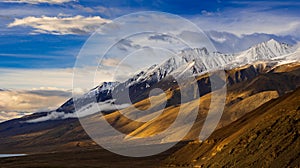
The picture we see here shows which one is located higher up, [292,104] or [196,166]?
[292,104]

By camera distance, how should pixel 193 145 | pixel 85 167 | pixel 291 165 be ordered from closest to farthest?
pixel 291 165
pixel 193 145
pixel 85 167

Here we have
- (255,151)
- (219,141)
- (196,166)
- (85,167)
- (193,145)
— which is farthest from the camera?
(85,167)

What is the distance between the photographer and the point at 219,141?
161 meters

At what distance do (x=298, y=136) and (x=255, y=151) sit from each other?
1083cm

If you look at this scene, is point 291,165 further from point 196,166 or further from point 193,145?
point 193,145

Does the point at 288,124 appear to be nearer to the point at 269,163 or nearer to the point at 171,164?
the point at 269,163

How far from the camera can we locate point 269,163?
4134 inches

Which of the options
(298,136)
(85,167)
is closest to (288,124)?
(298,136)

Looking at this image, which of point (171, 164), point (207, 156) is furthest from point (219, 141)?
point (171, 164)

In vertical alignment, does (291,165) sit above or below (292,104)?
below

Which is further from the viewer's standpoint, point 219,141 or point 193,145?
point 193,145

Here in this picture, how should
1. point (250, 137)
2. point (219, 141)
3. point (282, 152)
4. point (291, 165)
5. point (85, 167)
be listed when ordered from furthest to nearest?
point (85, 167) < point (219, 141) < point (250, 137) < point (282, 152) < point (291, 165)

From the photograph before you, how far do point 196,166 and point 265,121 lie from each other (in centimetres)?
2460

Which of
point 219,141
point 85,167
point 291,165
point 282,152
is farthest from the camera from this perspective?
point 85,167
